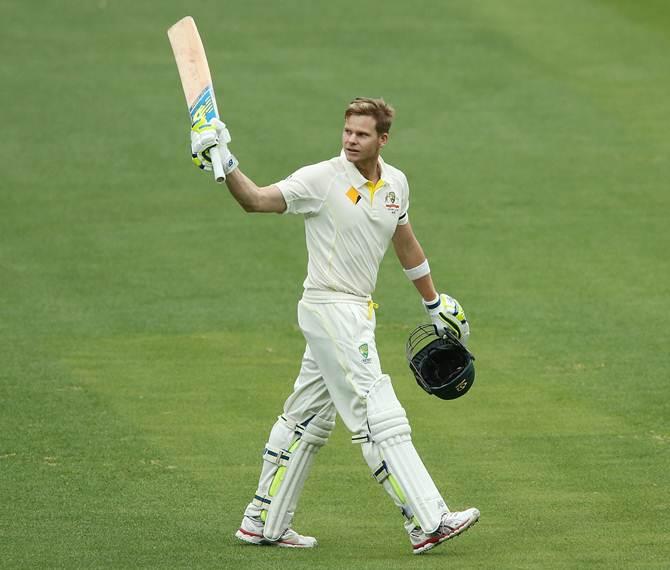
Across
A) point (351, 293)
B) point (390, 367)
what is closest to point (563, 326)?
point (390, 367)

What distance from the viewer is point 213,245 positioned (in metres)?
16.6

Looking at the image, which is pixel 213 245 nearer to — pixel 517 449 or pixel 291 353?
pixel 291 353

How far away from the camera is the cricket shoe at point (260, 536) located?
26.2 feet

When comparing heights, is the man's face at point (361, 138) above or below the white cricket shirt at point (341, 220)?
above

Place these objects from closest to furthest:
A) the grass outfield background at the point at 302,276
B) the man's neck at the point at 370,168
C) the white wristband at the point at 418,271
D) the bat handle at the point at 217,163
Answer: the bat handle at the point at 217,163
the man's neck at the point at 370,168
the white wristband at the point at 418,271
the grass outfield background at the point at 302,276

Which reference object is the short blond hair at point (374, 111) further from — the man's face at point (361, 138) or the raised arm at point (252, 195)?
the raised arm at point (252, 195)

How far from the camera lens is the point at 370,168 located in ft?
25.9

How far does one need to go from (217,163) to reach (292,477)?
6.00 ft

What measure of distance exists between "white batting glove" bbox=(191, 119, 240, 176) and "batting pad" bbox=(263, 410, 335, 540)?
155 centimetres

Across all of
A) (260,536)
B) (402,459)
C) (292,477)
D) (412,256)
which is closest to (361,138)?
(412,256)

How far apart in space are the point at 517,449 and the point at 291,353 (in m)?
3.36

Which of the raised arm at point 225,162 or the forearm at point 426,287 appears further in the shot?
the forearm at point 426,287

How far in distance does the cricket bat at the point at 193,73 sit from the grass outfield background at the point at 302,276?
7.30 feet

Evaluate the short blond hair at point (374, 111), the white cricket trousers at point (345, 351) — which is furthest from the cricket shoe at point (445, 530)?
the short blond hair at point (374, 111)
